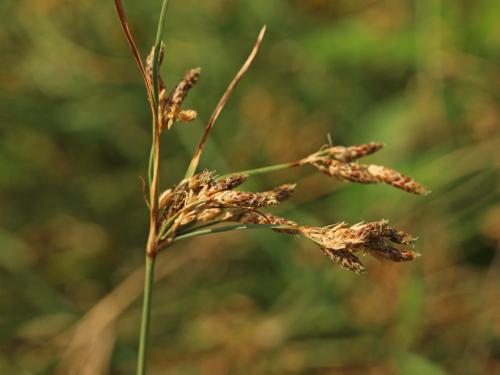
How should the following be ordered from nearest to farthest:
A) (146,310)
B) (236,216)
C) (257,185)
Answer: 1. (146,310)
2. (236,216)
3. (257,185)

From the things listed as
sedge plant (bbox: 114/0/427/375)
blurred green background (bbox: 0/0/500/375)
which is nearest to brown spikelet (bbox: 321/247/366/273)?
sedge plant (bbox: 114/0/427/375)

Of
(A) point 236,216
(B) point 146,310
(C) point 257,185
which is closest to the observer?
(B) point 146,310

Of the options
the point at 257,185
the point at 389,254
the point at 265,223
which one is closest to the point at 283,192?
the point at 265,223

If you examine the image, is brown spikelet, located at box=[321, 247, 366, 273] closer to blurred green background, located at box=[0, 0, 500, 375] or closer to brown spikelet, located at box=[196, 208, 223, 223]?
brown spikelet, located at box=[196, 208, 223, 223]

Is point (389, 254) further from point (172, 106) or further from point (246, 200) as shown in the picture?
point (172, 106)

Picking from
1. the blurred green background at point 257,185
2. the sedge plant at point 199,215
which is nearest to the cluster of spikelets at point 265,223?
the sedge plant at point 199,215

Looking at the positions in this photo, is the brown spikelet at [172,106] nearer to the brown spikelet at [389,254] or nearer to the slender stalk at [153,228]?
the slender stalk at [153,228]

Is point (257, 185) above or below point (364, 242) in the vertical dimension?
above
